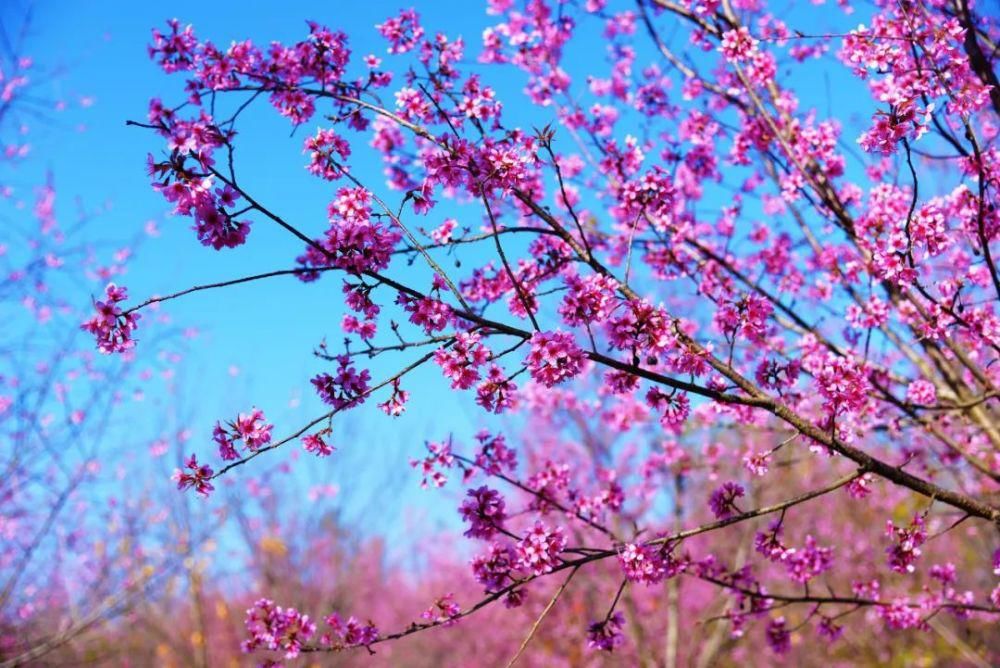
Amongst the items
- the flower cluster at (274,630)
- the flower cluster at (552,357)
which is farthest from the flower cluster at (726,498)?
the flower cluster at (274,630)

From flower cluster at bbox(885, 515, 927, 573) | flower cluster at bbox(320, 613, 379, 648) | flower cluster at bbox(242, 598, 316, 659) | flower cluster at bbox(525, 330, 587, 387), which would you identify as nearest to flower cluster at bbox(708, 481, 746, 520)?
flower cluster at bbox(885, 515, 927, 573)

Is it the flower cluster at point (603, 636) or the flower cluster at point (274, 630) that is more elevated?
the flower cluster at point (274, 630)

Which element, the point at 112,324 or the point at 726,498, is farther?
the point at 726,498

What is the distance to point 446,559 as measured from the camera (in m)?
27.3

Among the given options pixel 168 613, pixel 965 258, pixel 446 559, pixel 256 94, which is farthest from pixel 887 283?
pixel 446 559

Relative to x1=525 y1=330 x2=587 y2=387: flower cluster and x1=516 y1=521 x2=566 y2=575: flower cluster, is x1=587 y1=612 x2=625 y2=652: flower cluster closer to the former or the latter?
x1=516 y1=521 x2=566 y2=575: flower cluster

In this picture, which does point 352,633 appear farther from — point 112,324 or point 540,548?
point 112,324

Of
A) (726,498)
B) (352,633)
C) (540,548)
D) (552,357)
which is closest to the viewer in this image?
(552,357)

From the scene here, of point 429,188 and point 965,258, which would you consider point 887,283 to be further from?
point 429,188

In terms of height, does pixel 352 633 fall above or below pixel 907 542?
above

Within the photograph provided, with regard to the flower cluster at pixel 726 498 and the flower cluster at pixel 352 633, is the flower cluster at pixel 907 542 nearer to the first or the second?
the flower cluster at pixel 726 498

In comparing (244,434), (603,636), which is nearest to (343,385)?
(244,434)

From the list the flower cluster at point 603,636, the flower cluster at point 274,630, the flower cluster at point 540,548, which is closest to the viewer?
the flower cluster at point 540,548

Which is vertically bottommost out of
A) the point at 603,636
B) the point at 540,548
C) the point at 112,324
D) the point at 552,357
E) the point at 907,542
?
the point at 907,542
